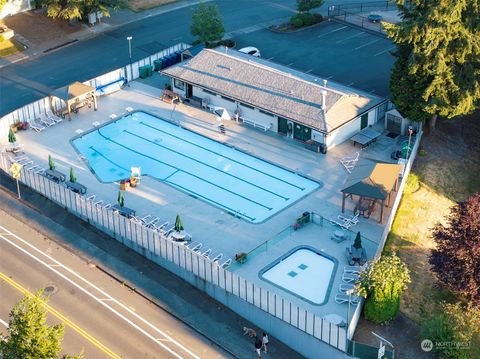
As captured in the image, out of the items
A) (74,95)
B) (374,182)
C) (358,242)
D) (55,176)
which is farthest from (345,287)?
(74,95)

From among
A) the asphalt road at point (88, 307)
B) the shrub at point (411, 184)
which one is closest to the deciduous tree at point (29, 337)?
the asphalt road at point (88, 307)

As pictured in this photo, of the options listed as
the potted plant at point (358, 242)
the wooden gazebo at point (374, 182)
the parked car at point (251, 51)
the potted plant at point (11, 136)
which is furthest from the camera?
the parked car at point (251, 51)

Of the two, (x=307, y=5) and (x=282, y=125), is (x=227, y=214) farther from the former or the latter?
(x=307, y=5)

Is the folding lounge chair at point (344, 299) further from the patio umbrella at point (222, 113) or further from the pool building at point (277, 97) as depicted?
the patio umbrella at point (222, 113)

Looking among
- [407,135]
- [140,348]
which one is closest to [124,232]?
[140,348]

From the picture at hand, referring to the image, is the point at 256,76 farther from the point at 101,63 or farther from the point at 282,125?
the point at 101,63

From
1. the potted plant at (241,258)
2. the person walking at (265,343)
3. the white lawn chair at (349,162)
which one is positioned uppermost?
the white lawn chair at (349,162)

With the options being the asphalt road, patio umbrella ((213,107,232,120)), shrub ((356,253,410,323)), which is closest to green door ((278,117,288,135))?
patio umbrella ((213,107,232,120))
